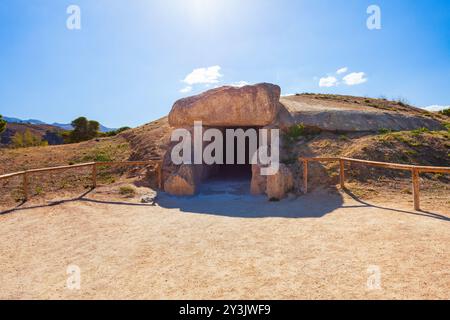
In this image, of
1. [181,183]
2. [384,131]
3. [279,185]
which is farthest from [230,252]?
[384,131]

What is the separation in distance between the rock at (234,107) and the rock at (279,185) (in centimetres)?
349

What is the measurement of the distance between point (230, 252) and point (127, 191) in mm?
6655

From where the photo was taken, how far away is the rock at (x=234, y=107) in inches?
499

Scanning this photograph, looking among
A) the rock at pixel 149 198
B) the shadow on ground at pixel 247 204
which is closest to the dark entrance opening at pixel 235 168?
the shadow on ground at pixel 247 204

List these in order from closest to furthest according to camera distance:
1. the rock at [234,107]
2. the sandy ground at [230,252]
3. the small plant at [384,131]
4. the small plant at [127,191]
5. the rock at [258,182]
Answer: the sandy ground at [230,252], the small plant at [127,191], the rock at [258,182], the rock at [234,107], the small plant at [384,131]

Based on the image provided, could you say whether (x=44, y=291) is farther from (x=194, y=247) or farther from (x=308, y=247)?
(x=308, y=247)

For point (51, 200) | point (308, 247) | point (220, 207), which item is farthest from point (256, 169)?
point (51, 200)

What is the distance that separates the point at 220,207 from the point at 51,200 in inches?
231

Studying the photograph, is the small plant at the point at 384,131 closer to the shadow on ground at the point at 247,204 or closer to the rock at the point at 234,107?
the rock at the point at 234,107

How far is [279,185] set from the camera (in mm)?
9898

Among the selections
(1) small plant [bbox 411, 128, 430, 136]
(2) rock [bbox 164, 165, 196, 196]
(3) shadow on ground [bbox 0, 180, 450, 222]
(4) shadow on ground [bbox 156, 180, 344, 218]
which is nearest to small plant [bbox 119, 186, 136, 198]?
(3) shadow on ground [bbox 0, 180, 450, 222]

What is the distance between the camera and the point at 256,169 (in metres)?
10.9

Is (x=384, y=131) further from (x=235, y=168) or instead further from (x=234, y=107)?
(x=235, y=168)

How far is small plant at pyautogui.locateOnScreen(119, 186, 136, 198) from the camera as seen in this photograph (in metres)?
10.6
